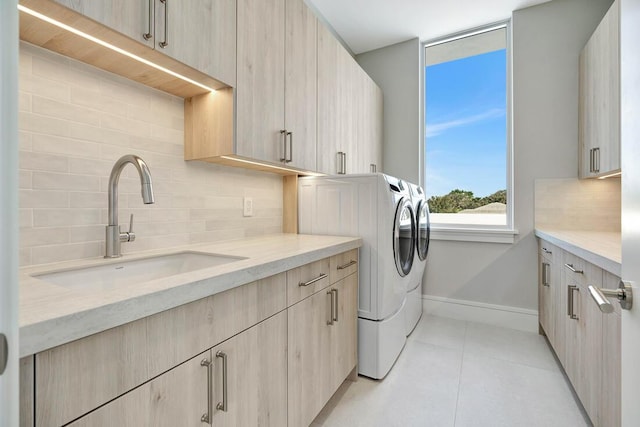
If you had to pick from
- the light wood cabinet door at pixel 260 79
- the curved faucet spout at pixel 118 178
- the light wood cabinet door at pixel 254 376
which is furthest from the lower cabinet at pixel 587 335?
the curved faucet spout at pixel 118 178

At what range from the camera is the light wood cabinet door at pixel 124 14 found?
0.90 m

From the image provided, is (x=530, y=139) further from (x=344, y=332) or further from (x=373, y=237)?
(x=344, y=332)

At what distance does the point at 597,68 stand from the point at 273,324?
275cm

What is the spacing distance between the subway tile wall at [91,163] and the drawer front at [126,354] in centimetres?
65

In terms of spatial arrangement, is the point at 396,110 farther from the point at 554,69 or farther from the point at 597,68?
the point at 597,68

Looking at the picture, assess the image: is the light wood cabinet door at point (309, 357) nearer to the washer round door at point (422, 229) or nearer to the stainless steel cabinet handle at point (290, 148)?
the stainless steel cabinet handle at point (290, 148)

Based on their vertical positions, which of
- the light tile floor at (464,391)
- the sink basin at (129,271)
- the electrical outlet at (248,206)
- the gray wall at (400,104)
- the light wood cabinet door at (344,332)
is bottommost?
the light tile floor at (464,391)

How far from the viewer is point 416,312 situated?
2775 mm

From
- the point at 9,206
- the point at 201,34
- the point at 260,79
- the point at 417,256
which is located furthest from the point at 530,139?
the point at 9,206

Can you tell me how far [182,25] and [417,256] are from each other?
7.03 feet

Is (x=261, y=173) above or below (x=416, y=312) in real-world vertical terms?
above

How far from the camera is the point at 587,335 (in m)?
1.46

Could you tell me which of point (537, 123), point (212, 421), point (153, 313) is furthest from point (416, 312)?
point (153, 313)

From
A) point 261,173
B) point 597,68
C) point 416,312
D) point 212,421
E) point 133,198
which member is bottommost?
point 416,312
